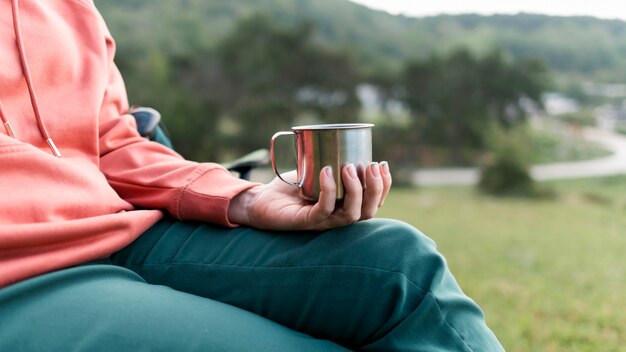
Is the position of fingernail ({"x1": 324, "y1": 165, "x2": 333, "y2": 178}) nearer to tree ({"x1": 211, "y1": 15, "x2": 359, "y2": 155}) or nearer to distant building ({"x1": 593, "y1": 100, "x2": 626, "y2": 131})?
distant building ({"x1": 593, "y1": 100, "x2": 626, "y2": 131})

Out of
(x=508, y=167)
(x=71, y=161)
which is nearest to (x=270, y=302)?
(x=71, y=161)

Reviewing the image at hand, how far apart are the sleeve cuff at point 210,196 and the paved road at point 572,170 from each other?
491 centimetres

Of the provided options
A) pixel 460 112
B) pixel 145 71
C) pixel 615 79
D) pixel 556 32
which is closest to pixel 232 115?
pixel 145 71

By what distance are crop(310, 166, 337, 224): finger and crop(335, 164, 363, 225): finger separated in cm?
1

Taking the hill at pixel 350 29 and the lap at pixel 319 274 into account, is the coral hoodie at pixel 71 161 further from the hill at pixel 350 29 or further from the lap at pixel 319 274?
the hill at pixel 350 29

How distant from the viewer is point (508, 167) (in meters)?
6.52

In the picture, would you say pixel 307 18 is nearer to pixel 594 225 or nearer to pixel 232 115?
pixel 232 115

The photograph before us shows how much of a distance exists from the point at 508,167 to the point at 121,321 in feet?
20.5

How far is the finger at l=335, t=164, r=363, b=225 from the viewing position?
729 mm

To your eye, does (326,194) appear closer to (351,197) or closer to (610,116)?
(351,197)

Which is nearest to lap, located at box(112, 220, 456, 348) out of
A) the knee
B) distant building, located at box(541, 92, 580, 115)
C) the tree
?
the knee

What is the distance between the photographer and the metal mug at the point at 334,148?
0.73 m

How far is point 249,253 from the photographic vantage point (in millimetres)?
789

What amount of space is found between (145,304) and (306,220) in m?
0.21
